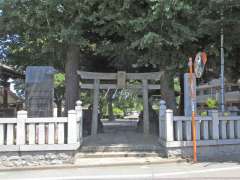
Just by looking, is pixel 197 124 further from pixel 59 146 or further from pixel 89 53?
pixel 89 53

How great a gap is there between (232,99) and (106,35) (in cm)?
5443

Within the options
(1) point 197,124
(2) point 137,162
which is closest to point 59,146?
(2) point 137,162

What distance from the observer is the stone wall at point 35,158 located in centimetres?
1496

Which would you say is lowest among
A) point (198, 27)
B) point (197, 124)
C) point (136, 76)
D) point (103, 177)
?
point (103, 177)

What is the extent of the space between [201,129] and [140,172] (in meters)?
3.88

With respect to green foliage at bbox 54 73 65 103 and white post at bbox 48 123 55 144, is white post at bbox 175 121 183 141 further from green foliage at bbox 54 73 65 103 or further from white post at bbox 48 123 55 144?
green foliage at bbox 54 73 65 103

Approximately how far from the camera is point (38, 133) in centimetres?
1505

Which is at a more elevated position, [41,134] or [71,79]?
[71,79]

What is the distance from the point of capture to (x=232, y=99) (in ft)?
238

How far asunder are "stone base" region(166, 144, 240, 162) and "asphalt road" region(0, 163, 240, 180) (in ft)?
2.85

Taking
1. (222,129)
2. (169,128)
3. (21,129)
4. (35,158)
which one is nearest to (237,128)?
(222,129)

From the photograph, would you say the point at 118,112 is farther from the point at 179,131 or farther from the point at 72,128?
the point at 72,128

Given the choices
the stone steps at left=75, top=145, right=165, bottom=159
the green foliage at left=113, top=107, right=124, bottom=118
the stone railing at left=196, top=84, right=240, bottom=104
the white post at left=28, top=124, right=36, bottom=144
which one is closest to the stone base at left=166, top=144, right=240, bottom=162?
the stone steps at left=75, top=145, right=165, bottom=159

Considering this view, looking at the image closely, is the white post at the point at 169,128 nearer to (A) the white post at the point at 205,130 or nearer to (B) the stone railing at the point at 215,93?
(A) the white post at the point at 205,130
